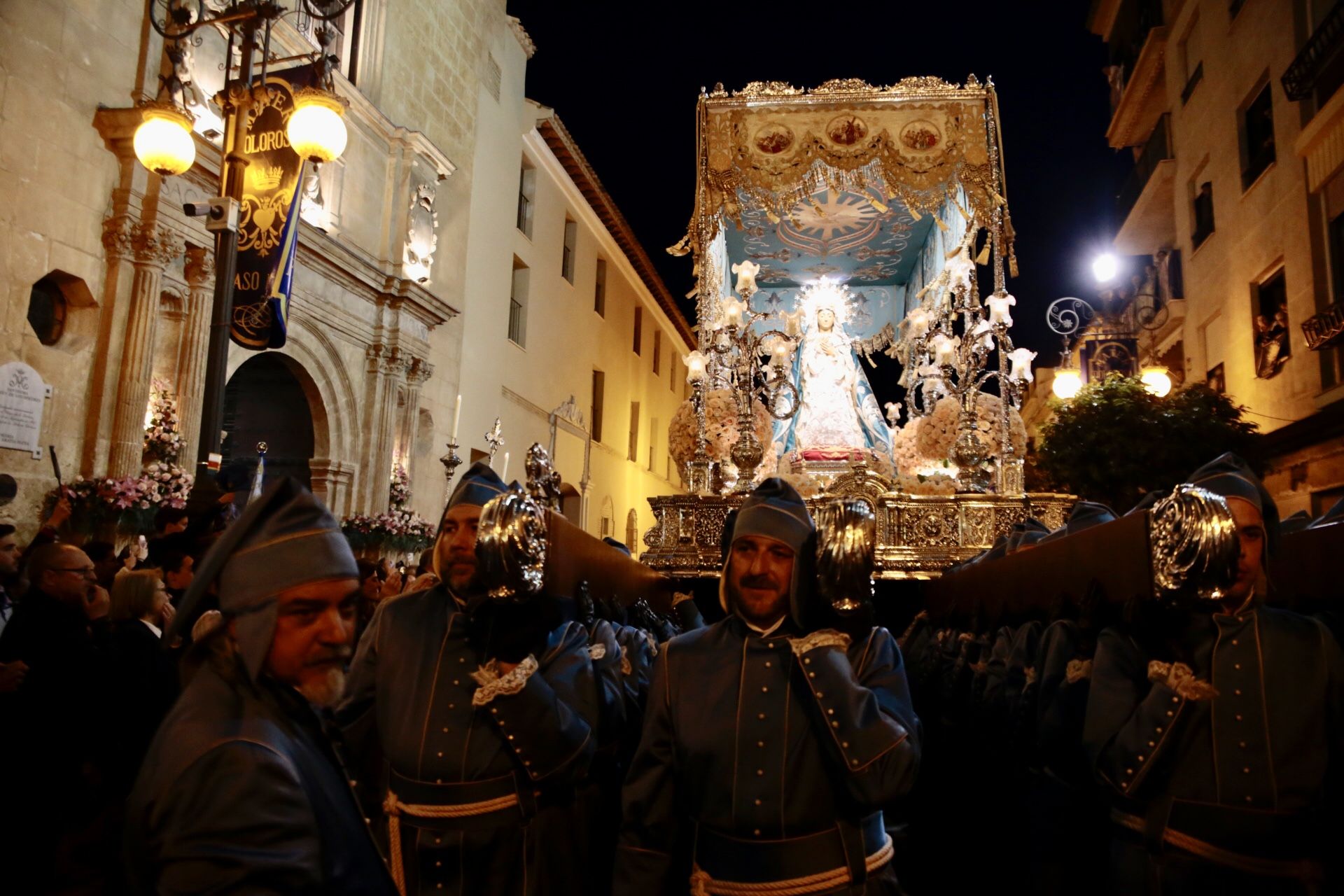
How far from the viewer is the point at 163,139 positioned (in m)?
6.03

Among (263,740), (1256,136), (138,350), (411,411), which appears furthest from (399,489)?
(1256,136)

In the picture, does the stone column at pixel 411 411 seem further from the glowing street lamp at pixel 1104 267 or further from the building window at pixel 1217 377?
the building window at pixel 1217 377

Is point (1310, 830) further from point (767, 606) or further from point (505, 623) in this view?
point (505, 623)

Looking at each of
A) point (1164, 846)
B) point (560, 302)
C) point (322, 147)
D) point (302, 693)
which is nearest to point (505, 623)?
point (302, 693)

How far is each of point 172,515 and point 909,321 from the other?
7.86 m

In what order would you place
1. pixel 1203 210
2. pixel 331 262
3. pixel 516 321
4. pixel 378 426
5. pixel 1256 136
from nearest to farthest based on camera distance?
pixel 331 262 < pixel 378 426 < pixel 1256 136 < pixel 1203 210 < pixel 516 321

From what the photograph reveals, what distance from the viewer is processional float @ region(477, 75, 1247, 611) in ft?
25.9

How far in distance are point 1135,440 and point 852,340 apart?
3.38 meters

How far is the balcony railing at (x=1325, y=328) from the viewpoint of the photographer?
11.2 m

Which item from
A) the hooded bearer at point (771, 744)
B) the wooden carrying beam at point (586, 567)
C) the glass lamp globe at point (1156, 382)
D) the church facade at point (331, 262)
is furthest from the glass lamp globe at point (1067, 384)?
the hooded bearer at point (771, 744)

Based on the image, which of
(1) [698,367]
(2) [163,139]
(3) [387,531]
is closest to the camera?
(2) [163,139]

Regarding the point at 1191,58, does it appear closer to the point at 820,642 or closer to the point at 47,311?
the point at 47,311

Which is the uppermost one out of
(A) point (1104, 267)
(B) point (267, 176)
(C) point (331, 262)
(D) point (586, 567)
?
(A) point (1104, 267)

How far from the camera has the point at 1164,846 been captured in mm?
2578
